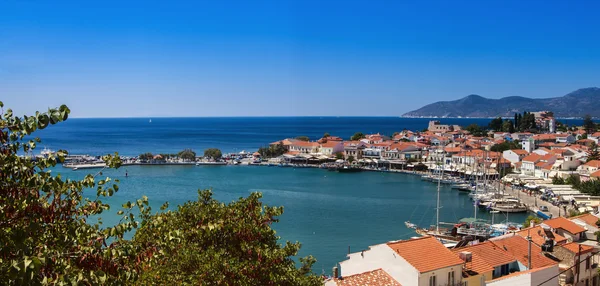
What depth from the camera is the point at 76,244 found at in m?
4.21

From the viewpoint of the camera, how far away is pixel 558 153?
50031 mm

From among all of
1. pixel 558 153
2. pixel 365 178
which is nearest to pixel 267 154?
pixel 365 178

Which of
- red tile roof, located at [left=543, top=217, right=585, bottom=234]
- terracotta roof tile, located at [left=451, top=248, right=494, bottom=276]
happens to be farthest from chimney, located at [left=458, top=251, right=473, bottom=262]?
red tile roof, located at [left=543, top=217, right=585, bottom=234]

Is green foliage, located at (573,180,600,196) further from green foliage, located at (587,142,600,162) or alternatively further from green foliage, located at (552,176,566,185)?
green foliage, located at (587,142,600,162)

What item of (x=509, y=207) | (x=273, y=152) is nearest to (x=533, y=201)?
(x=509, y=207)

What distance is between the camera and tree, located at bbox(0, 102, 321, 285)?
11.2ft

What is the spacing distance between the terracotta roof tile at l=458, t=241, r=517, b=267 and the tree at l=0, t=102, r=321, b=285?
713 centimetres

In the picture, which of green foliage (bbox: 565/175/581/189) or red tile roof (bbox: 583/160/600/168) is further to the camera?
red tile roof (bbox: 583/160/600/168)

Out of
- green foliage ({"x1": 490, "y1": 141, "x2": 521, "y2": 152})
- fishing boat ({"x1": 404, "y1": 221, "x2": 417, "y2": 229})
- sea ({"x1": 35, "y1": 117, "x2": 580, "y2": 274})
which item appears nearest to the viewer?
sea ({"x1": 35, "y1": 117, "x2": 580, "y2": 274})

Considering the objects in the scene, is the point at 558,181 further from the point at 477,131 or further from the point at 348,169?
the point at 477,131

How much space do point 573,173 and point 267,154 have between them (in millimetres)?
40446

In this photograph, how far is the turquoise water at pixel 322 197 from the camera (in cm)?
2634

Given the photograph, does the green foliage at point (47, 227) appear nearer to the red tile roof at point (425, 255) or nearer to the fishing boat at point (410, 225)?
the red tile roof at point (425, 255)

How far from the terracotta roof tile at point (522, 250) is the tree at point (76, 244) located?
8192 mm
